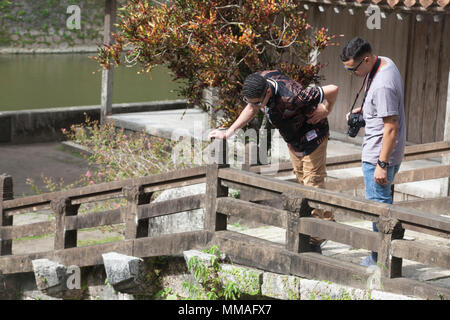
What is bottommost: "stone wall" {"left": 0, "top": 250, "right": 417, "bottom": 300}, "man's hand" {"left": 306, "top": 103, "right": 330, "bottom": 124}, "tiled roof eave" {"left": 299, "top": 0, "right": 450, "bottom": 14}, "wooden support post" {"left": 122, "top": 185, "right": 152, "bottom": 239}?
"stone wall" {"left": 0, "top": 250, "right": 417, "bottom": 300}

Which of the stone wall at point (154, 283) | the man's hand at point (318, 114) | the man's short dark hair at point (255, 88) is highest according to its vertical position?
the man's short dark hair at point (255, 88)

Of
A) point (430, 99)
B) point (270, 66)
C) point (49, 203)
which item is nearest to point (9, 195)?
point (49, 203)

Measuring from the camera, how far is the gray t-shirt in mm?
5305

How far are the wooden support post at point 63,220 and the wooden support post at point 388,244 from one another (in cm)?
319

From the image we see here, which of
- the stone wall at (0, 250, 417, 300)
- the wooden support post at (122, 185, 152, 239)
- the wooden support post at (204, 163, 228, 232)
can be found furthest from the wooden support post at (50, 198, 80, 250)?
the wooden support post at (204, 163, 228, 232)

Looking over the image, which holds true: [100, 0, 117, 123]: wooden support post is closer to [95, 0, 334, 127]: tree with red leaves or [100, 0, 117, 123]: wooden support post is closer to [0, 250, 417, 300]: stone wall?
[95, 0, 334, 127]: tree with red leaves

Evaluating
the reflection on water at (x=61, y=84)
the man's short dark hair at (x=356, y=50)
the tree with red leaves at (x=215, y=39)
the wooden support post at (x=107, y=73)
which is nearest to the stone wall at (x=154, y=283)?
the man's short dark hair at (x=356, y=50)

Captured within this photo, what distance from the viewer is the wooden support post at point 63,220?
7234 millimetres

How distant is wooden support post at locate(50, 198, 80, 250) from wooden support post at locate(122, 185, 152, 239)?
75 centimetres

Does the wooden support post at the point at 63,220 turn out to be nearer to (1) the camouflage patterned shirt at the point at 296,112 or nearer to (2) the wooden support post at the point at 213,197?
(2) the wooden support post at the point at 213,197

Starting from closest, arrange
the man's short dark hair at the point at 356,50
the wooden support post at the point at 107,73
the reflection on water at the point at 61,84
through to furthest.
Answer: the man's short dark hair at the point at 356,50
the wooden support post at the point at 107,73
the reflection on water at the point at 61,84

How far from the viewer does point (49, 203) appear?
7.54 meters

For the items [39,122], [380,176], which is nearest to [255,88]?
[380,176]

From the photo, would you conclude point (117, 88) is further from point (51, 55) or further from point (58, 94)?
point (51, 55)
